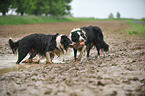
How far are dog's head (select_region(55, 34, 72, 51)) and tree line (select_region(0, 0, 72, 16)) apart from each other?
2298 centimetres

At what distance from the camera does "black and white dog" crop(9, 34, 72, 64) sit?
20.5 ft

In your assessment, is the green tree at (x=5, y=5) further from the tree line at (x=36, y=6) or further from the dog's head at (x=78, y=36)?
the dog's head at (x=78, y=36)

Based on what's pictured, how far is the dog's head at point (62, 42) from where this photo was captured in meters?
6.23

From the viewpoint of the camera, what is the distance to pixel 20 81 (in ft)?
13.7

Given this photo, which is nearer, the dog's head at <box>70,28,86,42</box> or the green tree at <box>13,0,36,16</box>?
the dog's head at <box>70,28,86,42</box>

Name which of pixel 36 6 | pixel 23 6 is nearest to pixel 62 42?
pixel 23 6

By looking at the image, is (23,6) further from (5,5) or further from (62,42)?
(62,42)

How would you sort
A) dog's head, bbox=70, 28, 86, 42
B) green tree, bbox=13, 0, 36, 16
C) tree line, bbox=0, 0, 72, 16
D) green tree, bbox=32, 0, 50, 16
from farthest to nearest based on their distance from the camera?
green tree, bbox=32, 0, 50, 16, green tree, bbox=13, 0, 36, 16, tree line, bbox=0, 0, 72, 16, dog's head, bbox=70, 28, 86, 42

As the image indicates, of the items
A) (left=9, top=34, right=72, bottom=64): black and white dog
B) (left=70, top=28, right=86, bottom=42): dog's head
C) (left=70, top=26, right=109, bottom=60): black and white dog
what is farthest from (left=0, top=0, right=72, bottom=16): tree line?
(left=70, top=28, right=86, bottom=42): dog's head

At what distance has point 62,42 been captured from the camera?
6246mm

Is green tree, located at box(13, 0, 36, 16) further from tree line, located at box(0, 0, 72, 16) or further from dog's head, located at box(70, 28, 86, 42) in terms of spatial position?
dog's head, located at box(70, 28, 86, 42)

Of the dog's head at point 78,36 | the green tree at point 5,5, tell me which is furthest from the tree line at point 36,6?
→ the dog's head at point 78,36

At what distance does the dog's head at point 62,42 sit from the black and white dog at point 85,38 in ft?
1.08

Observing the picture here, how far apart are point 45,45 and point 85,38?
1589 mm
